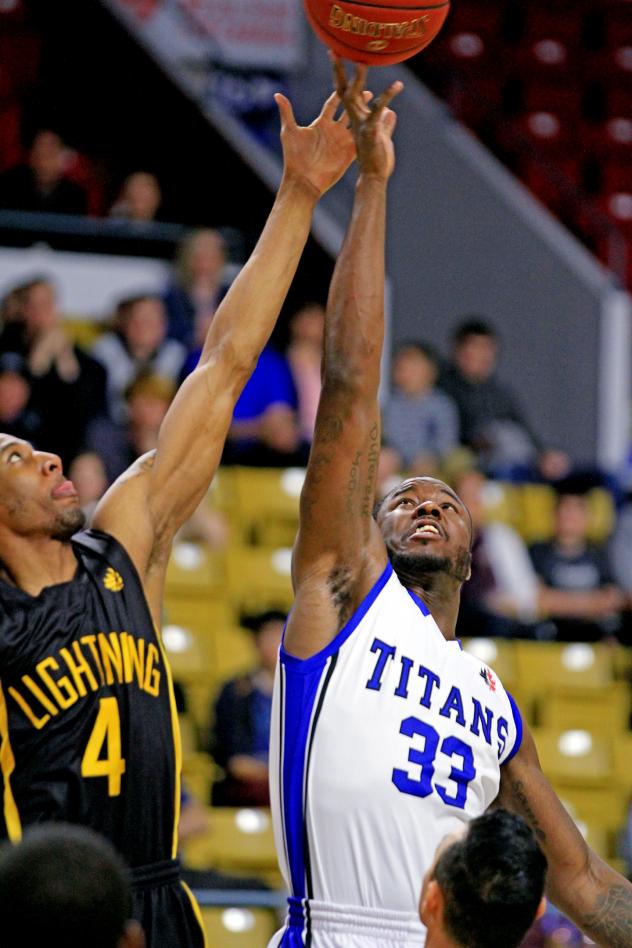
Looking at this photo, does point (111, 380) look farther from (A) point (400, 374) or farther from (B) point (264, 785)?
(B) point (264, 785)

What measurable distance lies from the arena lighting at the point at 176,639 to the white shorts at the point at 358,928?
484 centimetres

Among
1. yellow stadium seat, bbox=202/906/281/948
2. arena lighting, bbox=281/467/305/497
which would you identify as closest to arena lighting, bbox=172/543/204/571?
arena lighting, bbox=281/467/305/497

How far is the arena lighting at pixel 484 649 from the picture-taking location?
8.83 m

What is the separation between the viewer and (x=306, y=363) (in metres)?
9.88

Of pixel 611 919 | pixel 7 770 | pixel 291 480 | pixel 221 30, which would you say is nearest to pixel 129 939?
pixel 7 770

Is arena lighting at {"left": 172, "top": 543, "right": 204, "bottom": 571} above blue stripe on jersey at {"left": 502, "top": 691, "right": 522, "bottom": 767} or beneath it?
above

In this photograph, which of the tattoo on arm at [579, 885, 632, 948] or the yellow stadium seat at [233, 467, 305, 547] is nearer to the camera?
the tattoo on arm at [579, 885, 632, 948]

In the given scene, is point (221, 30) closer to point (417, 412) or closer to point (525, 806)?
point (417, 412)

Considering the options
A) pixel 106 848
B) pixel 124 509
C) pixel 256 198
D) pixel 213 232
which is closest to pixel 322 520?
pixel 124 509

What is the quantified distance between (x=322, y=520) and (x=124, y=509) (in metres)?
0.58

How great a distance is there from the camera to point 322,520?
3799 millimetres

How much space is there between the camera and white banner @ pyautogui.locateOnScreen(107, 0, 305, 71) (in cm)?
1231

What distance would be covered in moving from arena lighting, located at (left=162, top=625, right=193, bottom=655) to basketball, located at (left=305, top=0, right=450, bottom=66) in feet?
16.0

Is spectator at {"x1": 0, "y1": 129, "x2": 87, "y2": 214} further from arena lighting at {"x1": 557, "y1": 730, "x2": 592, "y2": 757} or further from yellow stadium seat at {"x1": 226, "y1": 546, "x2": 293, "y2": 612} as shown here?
arena lighting at {"x1": 557, "y1": 730, "x2": 592, "y2": 757}
